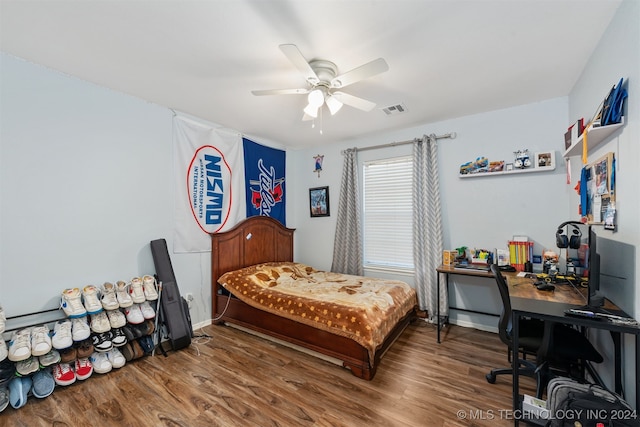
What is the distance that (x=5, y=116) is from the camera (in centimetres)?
200

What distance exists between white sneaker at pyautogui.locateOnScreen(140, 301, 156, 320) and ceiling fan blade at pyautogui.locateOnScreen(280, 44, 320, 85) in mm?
2559

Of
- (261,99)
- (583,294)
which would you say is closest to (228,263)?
(261,99)

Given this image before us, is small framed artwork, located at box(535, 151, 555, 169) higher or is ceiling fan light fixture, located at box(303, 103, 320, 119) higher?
ceiling fan light fixture, located at box(303, 103, 320, 119)

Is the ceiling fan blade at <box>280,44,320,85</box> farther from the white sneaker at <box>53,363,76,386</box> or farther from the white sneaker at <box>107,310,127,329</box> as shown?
the white sneaker at <box>53,363,76,386</box>

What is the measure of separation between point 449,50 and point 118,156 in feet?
10.2

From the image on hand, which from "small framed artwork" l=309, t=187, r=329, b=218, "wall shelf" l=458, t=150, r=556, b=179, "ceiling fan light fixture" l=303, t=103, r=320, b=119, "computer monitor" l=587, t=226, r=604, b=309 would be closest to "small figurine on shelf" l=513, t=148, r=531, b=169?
"wall shelf" l=458, t=150, r=556, b=179

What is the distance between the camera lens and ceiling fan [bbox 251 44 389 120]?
1725mm

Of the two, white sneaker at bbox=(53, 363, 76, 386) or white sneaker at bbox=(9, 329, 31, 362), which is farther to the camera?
white sneaker at bbox=(53, 363, 76, 386)

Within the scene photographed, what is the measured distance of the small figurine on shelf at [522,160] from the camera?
9.38 ft

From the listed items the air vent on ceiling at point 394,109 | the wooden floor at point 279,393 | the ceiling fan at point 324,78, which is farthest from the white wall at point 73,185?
the air vent on ceiling at point 394,109

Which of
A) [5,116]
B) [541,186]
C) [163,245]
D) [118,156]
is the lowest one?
[163,245]

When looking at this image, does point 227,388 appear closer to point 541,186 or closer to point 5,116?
point 5,116

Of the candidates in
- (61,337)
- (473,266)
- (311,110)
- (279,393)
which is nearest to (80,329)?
(61,337)

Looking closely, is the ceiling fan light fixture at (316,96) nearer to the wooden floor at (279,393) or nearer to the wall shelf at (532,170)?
the wall shelf at (532,170)
